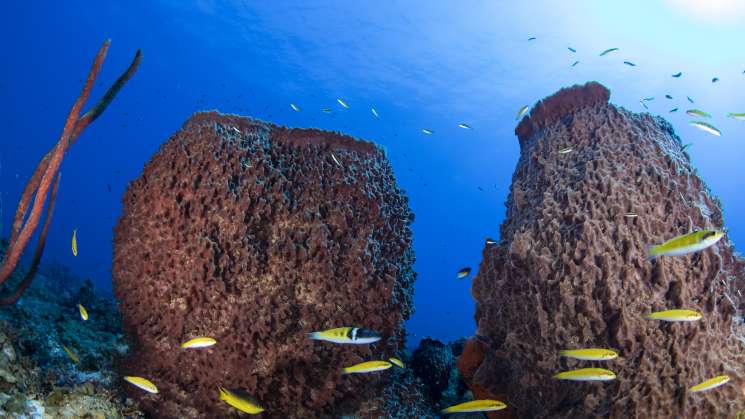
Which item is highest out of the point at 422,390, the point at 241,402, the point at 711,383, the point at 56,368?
the point at 711,383

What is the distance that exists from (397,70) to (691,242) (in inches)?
1629

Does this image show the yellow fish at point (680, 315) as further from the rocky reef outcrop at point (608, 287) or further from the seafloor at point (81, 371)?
the seafloor at point (81, 371)

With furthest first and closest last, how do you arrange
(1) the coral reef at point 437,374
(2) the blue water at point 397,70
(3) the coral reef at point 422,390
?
(2) the blue water at point 397,70
(1) the coral reef at point 437,374
(3) the coral reef at point 422,390

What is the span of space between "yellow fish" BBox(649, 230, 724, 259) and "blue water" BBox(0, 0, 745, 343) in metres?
11.8

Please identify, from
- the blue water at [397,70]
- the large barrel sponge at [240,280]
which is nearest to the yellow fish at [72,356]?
the large barrel sponge at [240,280]

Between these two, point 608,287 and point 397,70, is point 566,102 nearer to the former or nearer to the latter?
point 608,287

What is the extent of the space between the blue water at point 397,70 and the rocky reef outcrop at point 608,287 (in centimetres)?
1022

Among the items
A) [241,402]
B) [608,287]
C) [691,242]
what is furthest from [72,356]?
[691,242]

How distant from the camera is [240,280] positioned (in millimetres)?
4062

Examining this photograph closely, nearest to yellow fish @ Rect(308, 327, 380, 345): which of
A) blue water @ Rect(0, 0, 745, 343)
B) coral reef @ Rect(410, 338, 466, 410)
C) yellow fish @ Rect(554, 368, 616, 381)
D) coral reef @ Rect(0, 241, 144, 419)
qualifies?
yellow fish @ Rect(554, 368, 616, 381)

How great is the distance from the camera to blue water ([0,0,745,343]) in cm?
3331

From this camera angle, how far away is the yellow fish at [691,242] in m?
2.41

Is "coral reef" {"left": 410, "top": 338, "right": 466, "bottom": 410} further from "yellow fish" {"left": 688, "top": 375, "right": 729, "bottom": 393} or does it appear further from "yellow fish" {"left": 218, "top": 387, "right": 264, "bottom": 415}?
"yellow fish" {"left": 688, "top": 375, "right": 729, "bottom": 393}

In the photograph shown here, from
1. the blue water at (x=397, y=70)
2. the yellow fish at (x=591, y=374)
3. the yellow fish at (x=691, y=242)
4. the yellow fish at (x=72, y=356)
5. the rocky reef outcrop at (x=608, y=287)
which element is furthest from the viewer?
the blue water at (x=397, y=70)
